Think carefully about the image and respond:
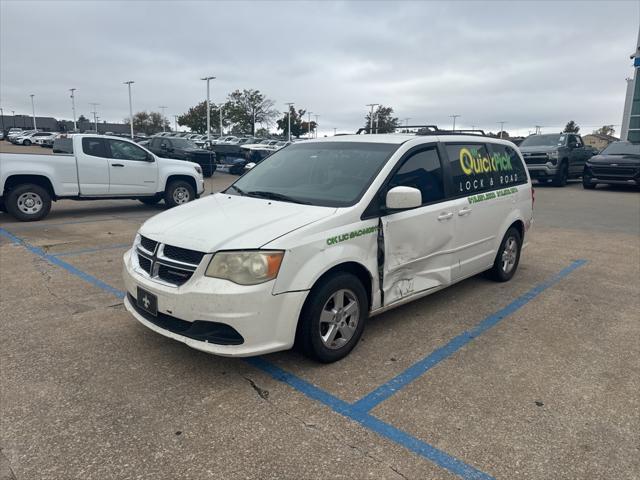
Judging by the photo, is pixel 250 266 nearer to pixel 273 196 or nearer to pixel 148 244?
pixel 148 244

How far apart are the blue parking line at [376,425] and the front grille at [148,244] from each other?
1109mm

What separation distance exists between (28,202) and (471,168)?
847 cm

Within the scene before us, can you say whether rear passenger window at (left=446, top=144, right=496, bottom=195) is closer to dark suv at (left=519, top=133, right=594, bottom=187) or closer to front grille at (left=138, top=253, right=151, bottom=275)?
front grille at (left=138, top=253, right=151, bottom=275)

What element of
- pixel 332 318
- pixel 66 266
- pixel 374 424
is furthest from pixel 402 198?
pixel 66 266

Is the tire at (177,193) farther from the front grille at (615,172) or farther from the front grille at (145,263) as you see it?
the front grille at (615,172)

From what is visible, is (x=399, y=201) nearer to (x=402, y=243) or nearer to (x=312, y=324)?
(x=402, y=243)

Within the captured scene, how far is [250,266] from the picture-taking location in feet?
10.3

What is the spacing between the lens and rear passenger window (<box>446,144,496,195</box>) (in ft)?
15.6

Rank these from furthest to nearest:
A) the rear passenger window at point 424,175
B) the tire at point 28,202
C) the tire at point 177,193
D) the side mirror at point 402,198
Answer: the tire at point 177,193 → the tire at point 28,202 → the rear passenger window at point 424,175 → the side mirror at point 402,198

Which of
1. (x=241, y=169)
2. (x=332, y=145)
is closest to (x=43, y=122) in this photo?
(x=241, y=169)

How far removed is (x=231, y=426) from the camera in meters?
2.86

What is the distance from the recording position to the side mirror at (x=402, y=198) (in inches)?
147

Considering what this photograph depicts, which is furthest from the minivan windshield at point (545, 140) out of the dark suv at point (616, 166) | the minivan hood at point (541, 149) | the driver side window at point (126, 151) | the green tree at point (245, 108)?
the green tree at point (245, 108)

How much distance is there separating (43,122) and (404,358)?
122 metres
